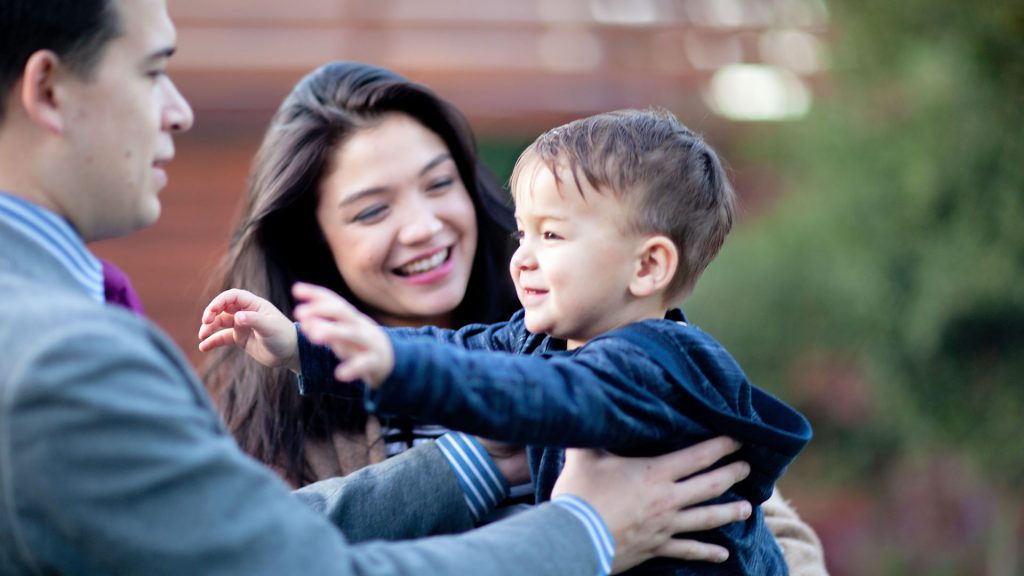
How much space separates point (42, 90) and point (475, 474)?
1.13 meters

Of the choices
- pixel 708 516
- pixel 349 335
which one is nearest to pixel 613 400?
pixel 708 516

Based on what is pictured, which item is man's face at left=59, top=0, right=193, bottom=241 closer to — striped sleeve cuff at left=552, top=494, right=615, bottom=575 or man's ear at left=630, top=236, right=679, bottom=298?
striped sleeve cuff at left=552, top=494, right=615, bottom=575

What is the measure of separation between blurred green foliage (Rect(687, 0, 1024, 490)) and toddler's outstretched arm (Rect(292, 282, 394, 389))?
4.23m

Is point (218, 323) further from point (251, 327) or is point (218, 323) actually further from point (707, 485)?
point (707, 485)

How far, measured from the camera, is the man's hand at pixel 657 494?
6.06 ft

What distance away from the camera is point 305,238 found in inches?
117

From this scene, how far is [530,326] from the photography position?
209 cm

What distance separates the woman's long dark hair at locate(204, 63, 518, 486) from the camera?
272 centimetres

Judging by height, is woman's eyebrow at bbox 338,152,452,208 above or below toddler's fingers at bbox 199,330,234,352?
above

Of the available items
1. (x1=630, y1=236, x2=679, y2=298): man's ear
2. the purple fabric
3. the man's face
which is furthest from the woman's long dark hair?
the man's face

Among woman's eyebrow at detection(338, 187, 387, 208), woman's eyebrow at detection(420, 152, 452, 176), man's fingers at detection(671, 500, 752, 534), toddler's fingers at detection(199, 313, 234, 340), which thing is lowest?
toddler's fingers at detection(199, 313, 234, 340)

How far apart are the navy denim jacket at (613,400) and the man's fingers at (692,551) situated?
28 millimetres

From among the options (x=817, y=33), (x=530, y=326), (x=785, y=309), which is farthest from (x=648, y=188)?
(x=817, y=33)

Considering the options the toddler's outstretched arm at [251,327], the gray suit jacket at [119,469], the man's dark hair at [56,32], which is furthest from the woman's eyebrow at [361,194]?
the gray suit jacket at [119,469]
